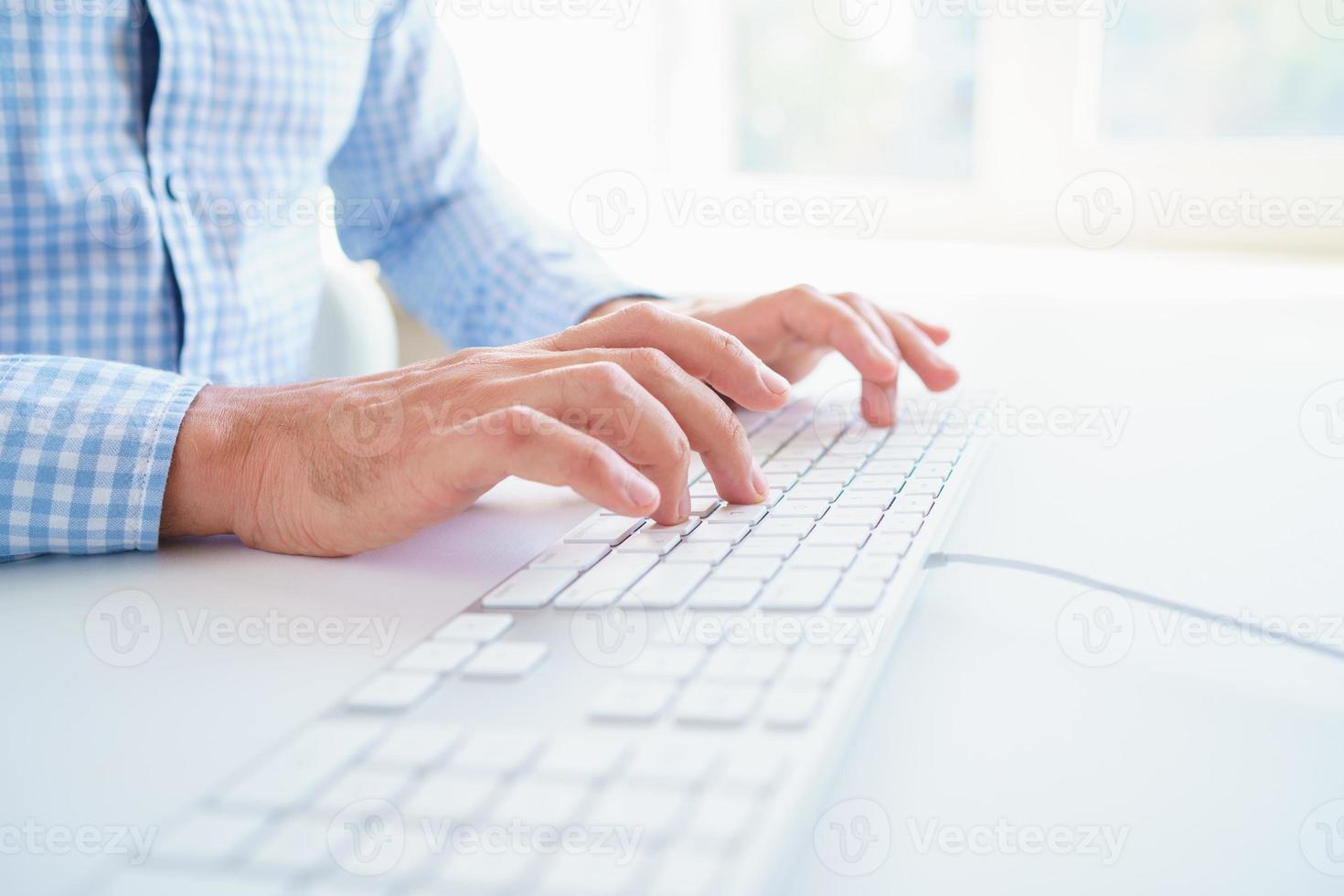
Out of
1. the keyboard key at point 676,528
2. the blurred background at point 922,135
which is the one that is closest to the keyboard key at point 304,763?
the keyboard key at point 676,528

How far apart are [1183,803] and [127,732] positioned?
34 centimetres

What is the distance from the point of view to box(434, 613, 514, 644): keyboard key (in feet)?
1.33

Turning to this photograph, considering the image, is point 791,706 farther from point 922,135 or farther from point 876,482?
point 922,135

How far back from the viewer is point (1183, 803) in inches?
13.8

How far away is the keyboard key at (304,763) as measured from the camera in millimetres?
308

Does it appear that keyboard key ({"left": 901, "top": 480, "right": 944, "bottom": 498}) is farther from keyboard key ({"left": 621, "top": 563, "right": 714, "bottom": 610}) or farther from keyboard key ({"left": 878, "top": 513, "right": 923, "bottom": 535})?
keyboard key ({"left": 621, "top": 563, "right": 714, "bottom": 610})

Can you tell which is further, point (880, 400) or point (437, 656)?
point (880, 400)

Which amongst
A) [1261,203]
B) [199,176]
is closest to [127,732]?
[199,176]

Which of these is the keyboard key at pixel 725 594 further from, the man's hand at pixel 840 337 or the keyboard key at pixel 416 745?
the man's hand at pixel 840 337

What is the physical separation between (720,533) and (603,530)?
57 millimetres

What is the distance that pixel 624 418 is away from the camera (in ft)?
1.72

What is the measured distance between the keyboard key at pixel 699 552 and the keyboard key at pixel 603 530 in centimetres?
3

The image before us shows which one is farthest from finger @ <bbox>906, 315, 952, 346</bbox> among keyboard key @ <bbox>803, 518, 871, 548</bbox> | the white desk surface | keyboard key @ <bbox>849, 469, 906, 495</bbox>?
keyboard key @ <bbox>803, 518, 871, 548</bbox>

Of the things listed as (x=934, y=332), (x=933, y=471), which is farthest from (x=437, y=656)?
(x=934, y=332)
